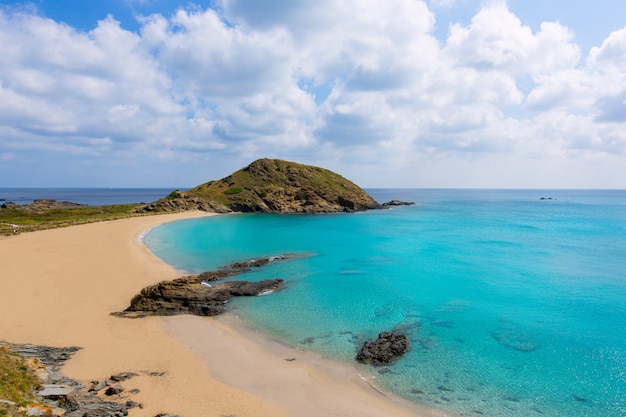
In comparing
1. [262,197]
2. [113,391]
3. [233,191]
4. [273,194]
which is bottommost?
[113,391]

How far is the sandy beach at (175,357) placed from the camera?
16422 mm

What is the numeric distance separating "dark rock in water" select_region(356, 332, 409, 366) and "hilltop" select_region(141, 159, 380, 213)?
105 metres

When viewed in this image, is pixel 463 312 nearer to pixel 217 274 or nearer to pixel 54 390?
pixel 217 274

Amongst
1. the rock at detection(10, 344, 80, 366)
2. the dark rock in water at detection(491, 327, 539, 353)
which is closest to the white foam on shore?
the rock at detection(10, 344, 80, 366)

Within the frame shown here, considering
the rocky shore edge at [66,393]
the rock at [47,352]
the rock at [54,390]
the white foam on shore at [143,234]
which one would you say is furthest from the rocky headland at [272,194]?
the rock at [54,390]

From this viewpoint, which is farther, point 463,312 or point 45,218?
point 45,218

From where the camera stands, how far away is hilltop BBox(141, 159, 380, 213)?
12525cm

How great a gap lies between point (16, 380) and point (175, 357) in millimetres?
7678

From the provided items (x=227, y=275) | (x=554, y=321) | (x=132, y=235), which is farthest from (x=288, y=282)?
(x=132, y=235)

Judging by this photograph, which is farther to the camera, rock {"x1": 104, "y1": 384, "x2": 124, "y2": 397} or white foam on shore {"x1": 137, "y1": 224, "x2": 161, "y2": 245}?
white foam on shore {"x1": 137, "y1": 224, "x2": 161, "y2": 245}

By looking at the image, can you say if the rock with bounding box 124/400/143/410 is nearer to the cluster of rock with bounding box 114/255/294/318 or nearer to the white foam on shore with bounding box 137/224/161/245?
the cluster of rock with bounding box 114/255/294/318

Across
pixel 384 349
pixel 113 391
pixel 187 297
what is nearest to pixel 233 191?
pixel 187 297

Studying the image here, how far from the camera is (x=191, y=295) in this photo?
31469 millimetres

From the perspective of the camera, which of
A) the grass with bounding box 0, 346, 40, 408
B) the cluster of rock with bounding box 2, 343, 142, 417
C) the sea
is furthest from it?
the sea
